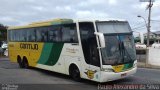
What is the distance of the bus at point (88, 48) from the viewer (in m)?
14.1

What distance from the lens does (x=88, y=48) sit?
14922mm

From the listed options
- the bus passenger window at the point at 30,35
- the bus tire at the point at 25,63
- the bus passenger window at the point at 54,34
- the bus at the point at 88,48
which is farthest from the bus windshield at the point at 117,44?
the bus tire at the point at 25,63

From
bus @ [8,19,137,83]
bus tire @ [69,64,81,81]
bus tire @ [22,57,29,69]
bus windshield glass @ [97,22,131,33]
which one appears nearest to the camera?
bus @ [8,19,137,83]

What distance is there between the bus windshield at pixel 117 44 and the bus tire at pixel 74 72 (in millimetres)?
2332

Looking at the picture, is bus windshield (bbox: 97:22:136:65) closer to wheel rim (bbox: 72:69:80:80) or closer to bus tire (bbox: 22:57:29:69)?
wheel rim (bbox: 72:69:80:80)

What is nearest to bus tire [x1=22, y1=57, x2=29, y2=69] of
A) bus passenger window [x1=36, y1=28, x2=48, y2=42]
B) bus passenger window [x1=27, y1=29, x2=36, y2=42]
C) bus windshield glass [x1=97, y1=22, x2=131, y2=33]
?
bus passenger window [x1=27, y1=29, x2=36, y2=42]

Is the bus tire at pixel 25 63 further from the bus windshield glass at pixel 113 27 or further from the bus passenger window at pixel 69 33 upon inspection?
the bus windshield glass at pixel 113 27

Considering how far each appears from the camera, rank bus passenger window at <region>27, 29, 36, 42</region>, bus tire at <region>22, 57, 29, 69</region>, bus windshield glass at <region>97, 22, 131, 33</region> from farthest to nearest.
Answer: bus tire at <region>22, 57, 29, 69</region>
bus passenger window at <region>27, 29, 36, 42</region>
bus windshield glass at <region>97, 22, 131, 33</region>

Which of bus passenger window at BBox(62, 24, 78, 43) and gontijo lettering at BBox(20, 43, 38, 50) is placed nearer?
bus passenger window at BBox(62, 24, 78, 43)

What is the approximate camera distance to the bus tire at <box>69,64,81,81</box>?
52.4 ft

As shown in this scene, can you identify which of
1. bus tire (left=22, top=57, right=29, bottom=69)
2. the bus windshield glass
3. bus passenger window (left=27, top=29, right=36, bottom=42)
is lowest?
bus tire (left=22, top=57, right=29, bottom=69)

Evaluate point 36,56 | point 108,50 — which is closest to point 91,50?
point 108,50

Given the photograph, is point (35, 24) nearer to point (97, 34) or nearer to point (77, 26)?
point (77, 26)

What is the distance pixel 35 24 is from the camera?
20.7 meters
